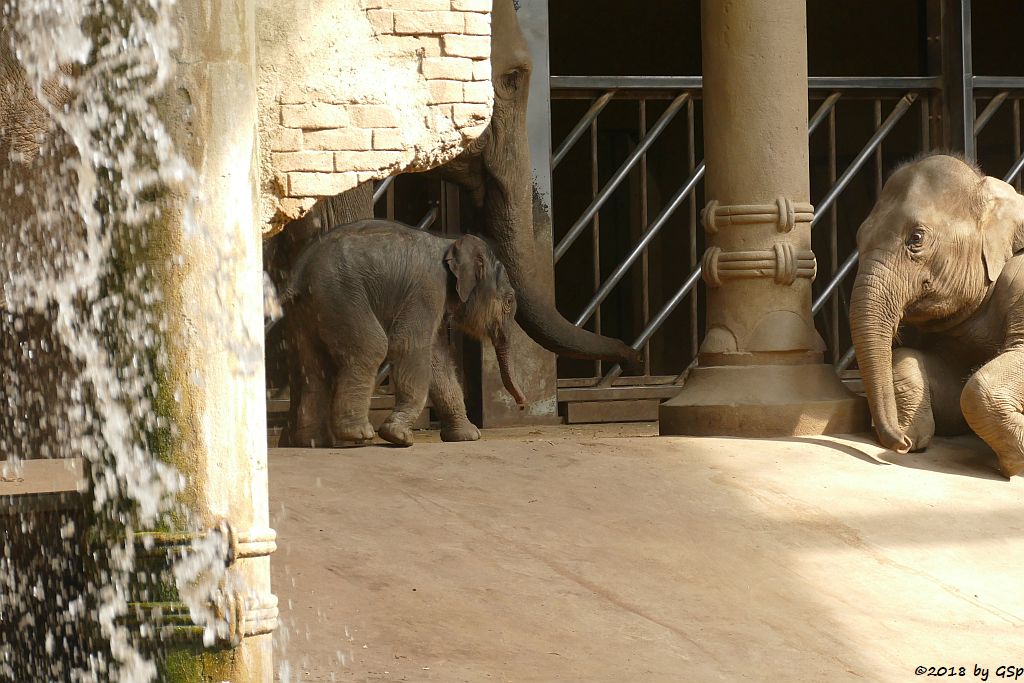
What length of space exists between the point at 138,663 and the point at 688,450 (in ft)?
9.52

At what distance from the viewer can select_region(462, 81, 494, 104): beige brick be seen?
173 inches

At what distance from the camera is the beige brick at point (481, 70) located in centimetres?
442

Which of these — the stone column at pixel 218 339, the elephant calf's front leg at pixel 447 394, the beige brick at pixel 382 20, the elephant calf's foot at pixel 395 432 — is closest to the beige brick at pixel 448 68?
the beige brick at pixel 382 20

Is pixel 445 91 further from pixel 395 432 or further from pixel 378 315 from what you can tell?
pixel 395 432

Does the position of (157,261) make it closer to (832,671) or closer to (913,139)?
(832,671)

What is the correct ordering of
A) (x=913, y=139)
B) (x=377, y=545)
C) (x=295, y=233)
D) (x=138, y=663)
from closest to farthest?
(x=138, y=663) → (x=377, y=545) → (x=295, y=233) → (x=913, y=139)

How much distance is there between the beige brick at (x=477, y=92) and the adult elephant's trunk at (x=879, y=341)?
7.15ft

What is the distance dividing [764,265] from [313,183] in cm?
273

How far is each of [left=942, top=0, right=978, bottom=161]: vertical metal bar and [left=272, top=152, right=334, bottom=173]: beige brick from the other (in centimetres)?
529

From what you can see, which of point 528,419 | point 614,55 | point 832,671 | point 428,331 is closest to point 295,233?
point 428,331

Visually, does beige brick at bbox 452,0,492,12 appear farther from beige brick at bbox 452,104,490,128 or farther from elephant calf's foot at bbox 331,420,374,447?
elephant calf's foot at bbox 331,420,374,447

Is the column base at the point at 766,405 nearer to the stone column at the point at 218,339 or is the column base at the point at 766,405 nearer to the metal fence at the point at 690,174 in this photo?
the metal fence at the point at 690,174

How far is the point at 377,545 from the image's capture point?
14.1ft

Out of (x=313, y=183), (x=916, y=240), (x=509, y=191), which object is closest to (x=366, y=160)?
(x=313, y=183)
